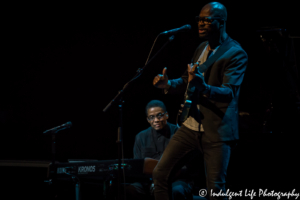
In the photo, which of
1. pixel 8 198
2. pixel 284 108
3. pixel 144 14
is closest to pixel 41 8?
pixel 144 14

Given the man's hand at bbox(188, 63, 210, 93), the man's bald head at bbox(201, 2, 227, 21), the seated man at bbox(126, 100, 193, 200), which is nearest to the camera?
the man's hand at bbox(188, 63, 210, 93)

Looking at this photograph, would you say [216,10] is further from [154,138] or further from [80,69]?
[80,69]

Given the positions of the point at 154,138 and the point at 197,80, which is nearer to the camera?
the point at 197,80

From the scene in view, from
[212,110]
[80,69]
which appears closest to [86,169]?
[212,110]

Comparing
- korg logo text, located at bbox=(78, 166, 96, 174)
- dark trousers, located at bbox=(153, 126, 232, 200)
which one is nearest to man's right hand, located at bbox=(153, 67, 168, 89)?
dark trousers, located at bbox=(153, 126, 232, 200)

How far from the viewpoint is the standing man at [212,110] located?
7.99 ft

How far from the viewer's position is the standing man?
244cm

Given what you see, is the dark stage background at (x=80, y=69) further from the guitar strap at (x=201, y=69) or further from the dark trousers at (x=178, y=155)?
the dark trousers at (x=178, y=155)

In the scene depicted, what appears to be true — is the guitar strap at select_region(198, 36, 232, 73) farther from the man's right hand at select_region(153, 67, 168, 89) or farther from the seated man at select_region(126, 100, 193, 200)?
the seated man at select_region(126, 100, 193, 200)

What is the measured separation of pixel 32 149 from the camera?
5.44 metres

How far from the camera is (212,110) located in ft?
8.29

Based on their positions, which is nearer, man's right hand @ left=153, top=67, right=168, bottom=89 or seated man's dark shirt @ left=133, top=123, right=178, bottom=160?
man's right hand @ left=153, top=67, right=168, bottom=89

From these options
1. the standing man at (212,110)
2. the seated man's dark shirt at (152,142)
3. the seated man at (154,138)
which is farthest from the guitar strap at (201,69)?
the seated man's dark shirt at (152,142)

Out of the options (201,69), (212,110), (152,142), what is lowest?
(152,142)
